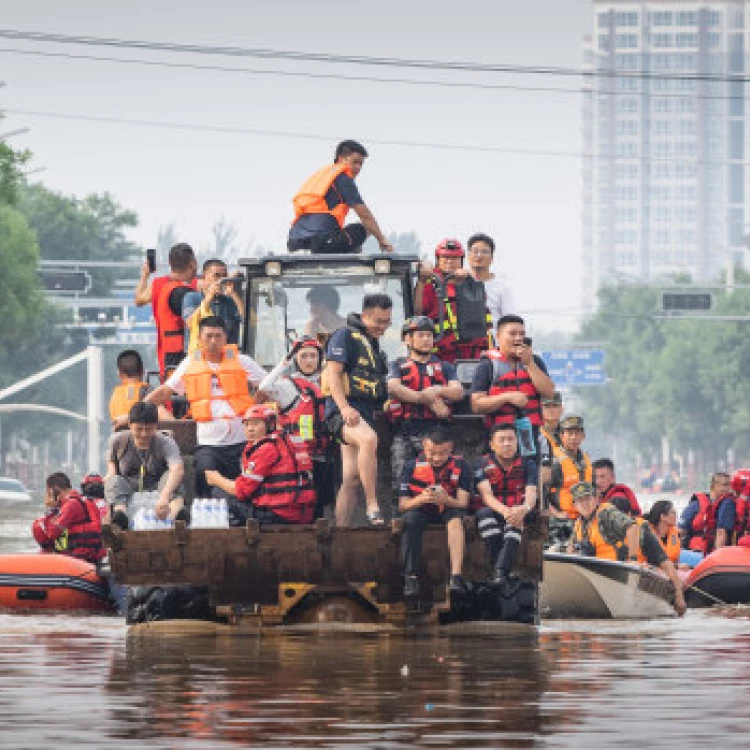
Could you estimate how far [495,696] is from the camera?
58.2ft

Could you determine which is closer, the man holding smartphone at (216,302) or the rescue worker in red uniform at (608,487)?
the man holding smartphone at (216,302)

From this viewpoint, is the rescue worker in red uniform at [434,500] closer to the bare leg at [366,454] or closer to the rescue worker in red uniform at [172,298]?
the bare leg at [366,454]

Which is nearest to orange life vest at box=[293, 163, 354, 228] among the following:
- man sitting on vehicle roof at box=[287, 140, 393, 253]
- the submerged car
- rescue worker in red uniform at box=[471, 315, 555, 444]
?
man sitting on vehicle roof at box=[287, 140, 393, 253]

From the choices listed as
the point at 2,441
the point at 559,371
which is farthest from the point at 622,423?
the point at 2,441

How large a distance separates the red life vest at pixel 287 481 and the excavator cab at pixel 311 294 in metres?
2.53

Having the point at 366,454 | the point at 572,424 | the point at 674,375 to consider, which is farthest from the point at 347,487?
the point at 674,375

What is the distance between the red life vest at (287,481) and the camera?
73.8ft

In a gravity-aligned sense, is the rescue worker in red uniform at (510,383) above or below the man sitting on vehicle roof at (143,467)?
above

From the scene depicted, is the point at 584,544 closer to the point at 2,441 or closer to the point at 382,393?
the point at 382,393

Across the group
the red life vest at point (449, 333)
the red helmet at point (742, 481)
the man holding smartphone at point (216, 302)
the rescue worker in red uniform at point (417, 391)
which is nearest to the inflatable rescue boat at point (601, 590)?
the red life vest at point (449, 333)

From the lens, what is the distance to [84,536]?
2916 centimetres

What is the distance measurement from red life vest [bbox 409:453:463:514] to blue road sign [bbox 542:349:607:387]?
120830 millimetres

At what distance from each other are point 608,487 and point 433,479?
286 inches

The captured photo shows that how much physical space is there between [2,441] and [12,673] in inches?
4619
